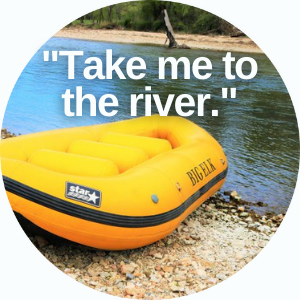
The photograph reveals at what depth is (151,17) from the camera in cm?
276

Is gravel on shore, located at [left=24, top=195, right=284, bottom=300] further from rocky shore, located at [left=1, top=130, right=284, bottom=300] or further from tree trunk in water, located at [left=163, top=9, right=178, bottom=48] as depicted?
tree trunk in water, located at [left=163, top=9, right=178, bottom=48]

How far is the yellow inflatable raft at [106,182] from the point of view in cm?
212

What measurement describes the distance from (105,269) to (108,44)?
1222 millimetres

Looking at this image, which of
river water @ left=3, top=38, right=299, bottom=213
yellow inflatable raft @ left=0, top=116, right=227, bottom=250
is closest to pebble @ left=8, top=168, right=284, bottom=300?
yellow inflatable raft @ left=0, top=116, right=227, bottom=250

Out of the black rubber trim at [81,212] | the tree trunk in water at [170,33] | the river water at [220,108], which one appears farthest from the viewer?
the tree trunk in water at [170,33]

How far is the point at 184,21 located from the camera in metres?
2.72

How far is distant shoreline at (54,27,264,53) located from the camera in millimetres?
2623

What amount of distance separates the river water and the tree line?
0.39 feet

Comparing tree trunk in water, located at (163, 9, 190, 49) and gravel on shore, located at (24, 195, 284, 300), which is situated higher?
tree trunk in water, located at (163, 9, 190, 49)

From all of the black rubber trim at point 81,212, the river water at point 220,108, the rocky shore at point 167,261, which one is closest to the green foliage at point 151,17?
the river water at point 220,108

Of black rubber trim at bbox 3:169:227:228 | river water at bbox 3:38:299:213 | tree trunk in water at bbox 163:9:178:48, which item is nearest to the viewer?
black rubber trim at bbox 3:169:227:228

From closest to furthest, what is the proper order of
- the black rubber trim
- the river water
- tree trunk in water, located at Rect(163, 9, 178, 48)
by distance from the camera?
the black rubber trim → the river water → tree trunk in water, located at Rect(163, 9, 178, 48)

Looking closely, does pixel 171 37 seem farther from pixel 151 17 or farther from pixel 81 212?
pixel 81 212

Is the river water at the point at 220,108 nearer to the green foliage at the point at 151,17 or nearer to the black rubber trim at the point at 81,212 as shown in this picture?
the green foliage at the point at 151,17
